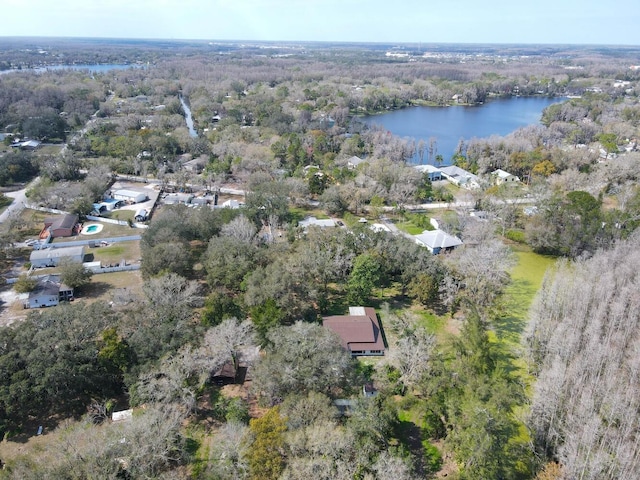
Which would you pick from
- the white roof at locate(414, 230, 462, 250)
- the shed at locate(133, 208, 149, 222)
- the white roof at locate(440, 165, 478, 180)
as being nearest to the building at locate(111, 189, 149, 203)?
the shed at locate(133, 208, 149, 222)

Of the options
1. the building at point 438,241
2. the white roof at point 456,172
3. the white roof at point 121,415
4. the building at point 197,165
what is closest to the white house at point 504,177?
the white roof at point 456,172

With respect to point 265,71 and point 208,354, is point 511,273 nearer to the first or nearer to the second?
point 208,354

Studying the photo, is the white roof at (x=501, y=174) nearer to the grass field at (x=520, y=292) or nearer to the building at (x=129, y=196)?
the grass field at (x=520, y=292)

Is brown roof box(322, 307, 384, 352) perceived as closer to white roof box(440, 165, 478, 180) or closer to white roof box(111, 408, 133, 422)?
white roof box(111, 408, 133, 422)

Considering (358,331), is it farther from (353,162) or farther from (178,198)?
(353,162)

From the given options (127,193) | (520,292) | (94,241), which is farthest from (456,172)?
(94,241)
